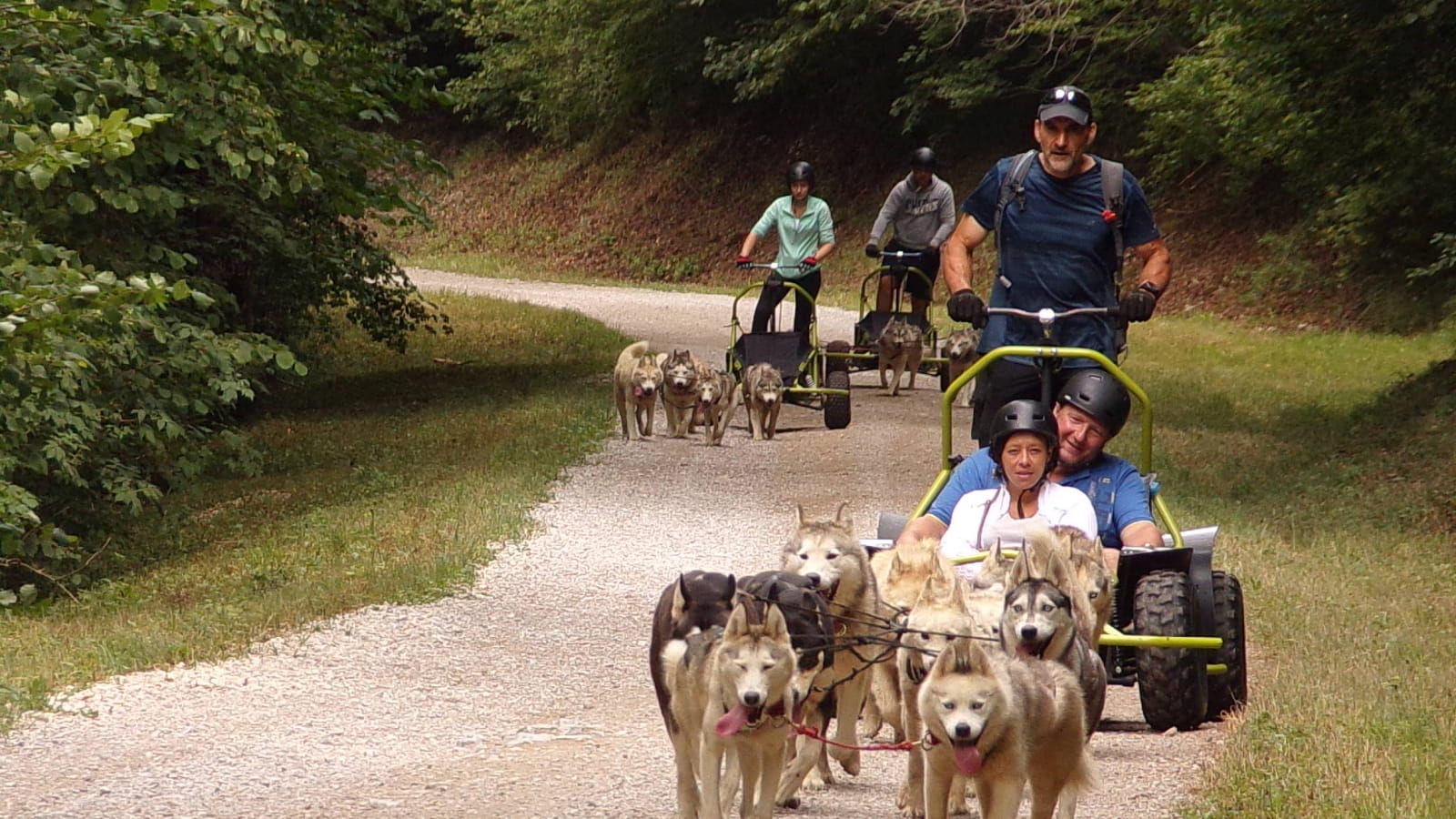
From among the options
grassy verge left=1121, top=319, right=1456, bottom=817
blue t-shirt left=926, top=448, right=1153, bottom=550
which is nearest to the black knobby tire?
grassy verge left=1121, top=319, right=1456, bottom=817

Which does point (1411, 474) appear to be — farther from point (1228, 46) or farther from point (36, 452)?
point (36, 452)

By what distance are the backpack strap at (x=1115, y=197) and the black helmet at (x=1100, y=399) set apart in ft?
3.97

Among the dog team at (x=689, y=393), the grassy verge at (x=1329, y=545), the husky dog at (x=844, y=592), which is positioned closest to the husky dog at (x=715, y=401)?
the dog team at (x=689, y=393)

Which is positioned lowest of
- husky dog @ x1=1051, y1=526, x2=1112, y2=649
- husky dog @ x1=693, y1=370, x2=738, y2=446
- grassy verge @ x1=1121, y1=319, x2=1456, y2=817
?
grassy verge @ x1=1121, y1=319, x2=1456, y2=817

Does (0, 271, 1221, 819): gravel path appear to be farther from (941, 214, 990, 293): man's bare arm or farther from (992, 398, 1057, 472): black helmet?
(941, 214, 990, 293): man's bare arm

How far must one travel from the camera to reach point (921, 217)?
20188 mm

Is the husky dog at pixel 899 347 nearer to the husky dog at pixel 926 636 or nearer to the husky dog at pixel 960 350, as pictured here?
the husky dog at pixel 960 350

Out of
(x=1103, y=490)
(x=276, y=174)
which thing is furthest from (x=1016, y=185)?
(x=276, y=174)

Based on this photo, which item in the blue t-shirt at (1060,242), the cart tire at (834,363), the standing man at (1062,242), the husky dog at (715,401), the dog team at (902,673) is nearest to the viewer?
the dog team at (902,673)

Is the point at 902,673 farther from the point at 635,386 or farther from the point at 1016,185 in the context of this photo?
the point at 635,386

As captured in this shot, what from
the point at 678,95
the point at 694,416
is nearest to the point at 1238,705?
the point at 694,416

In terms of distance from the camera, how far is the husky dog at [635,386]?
57.0 ft

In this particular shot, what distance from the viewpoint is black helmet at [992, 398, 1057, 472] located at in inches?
285

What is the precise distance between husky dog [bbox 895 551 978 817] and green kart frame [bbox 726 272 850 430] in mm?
11747
